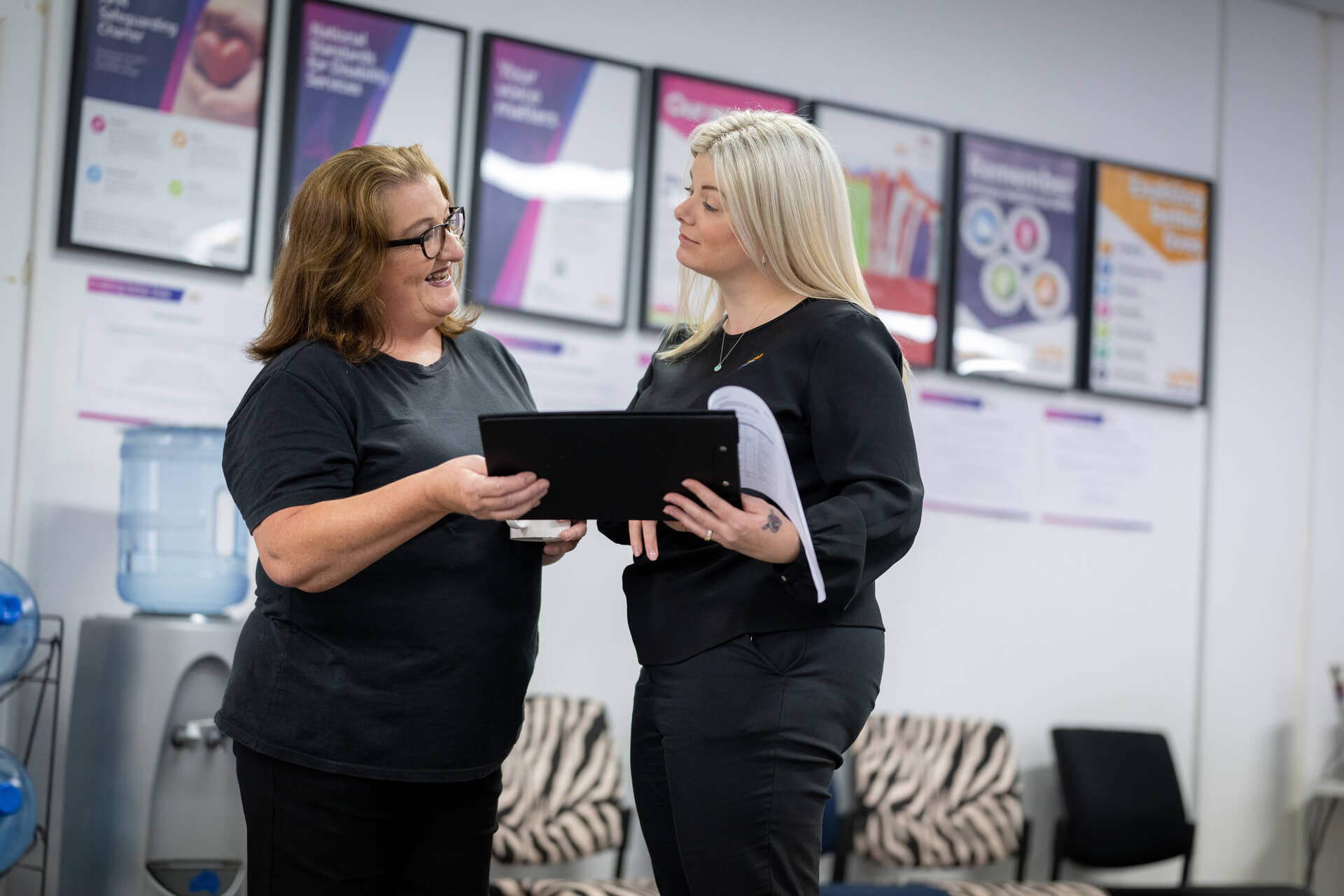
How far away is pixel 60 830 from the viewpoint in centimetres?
280

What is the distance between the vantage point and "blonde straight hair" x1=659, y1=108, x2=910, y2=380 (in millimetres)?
1615

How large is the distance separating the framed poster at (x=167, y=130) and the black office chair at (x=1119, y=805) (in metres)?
2.86

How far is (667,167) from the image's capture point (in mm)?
3773

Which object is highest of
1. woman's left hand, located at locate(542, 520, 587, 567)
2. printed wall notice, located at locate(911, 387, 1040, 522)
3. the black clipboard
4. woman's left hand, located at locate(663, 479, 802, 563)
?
printed wall notice, located at locate(911, 387, 1040, 522)

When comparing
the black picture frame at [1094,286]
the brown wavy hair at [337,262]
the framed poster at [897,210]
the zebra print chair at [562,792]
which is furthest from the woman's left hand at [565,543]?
the black picture frame at [1094,286]

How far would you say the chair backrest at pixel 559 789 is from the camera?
126 inches

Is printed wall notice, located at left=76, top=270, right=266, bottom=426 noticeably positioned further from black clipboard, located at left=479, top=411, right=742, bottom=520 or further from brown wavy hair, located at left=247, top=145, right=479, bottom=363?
black clipboard, located at left=479, top=411, right=742, bottom=520

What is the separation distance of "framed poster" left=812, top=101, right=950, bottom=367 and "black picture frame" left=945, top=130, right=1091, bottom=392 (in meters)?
0.05

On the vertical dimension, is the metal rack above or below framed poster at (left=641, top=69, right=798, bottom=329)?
below

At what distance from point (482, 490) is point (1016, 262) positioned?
3.18 m

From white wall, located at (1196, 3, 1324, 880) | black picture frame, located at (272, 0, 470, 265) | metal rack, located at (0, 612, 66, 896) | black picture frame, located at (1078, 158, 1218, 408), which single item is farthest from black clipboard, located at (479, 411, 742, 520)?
white wall, located at (1196, 3, 1324, 880)

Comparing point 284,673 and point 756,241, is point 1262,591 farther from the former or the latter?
point 284,673

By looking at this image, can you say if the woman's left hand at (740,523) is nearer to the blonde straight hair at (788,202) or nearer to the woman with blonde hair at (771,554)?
the woman with blonde hair at (771,554)

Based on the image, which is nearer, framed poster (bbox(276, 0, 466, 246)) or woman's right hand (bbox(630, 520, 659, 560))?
woman's right hand (bbox(630, 520, 659, 560))
